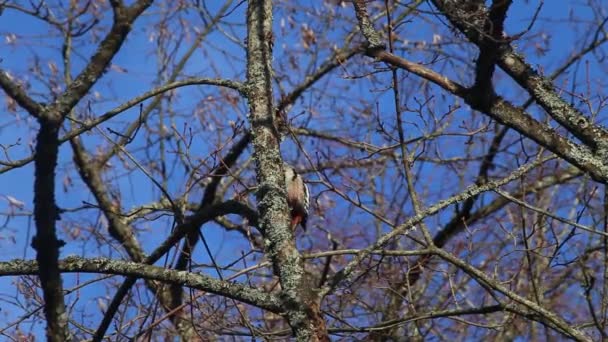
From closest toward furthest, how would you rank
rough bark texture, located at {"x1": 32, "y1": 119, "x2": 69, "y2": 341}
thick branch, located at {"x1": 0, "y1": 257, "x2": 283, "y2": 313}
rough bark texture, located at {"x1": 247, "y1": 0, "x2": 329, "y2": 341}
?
rough bark texture, located at {"x1": 32, "y1": 119, "x2": 69, "y2": 341} < rough bark texture, located at {"x1": 247, "y1": 0, "x2": 329, "y2": 341} < thick branch, located at {"x1": 0, "y1": 257, "x2": 283, "y2": 313}

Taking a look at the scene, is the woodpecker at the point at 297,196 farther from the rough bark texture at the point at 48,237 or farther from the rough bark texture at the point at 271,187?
the rough bark texture at the point at 48,237

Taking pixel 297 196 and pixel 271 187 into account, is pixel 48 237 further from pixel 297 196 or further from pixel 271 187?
pixel 297 196

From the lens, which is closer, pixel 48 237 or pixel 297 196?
pixel 48 237

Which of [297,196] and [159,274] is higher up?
[297,196]

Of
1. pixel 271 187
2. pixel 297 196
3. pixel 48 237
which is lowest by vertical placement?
pixel 48 237

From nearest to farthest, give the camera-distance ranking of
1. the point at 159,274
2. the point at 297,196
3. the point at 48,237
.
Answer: the point at 48,237
the point at 159,274
the point at 297,196

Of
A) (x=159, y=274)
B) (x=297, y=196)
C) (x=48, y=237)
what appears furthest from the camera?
(x=297, y=196)

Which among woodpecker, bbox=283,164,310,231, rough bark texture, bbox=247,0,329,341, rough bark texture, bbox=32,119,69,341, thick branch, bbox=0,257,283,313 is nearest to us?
rough bark texture, bbox=32,119,69,341

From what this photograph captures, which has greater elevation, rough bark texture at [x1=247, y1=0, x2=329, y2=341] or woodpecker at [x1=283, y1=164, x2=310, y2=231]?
woodpecker at [x1=283, y1=164, x2=310, y2=231]

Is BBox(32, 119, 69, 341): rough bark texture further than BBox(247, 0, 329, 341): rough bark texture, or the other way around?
BBox(247, 0, 329, 341): rough bark texture

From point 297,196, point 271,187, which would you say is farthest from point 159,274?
point 297,196

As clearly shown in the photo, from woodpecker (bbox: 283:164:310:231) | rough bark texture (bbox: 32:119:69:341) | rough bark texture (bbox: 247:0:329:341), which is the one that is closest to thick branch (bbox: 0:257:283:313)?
rough bark texture (bbox: 247:0:329:341)

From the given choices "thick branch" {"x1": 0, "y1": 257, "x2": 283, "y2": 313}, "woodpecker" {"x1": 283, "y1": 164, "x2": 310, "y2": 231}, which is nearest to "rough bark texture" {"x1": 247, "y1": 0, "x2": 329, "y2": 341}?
"thick branch" {"x1": 0, "y1": 257, "x2": 283, "y2": 313}

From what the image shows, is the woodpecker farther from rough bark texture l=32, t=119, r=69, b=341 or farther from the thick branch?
rough bark texture l=32, t=119, r=69, b=341
